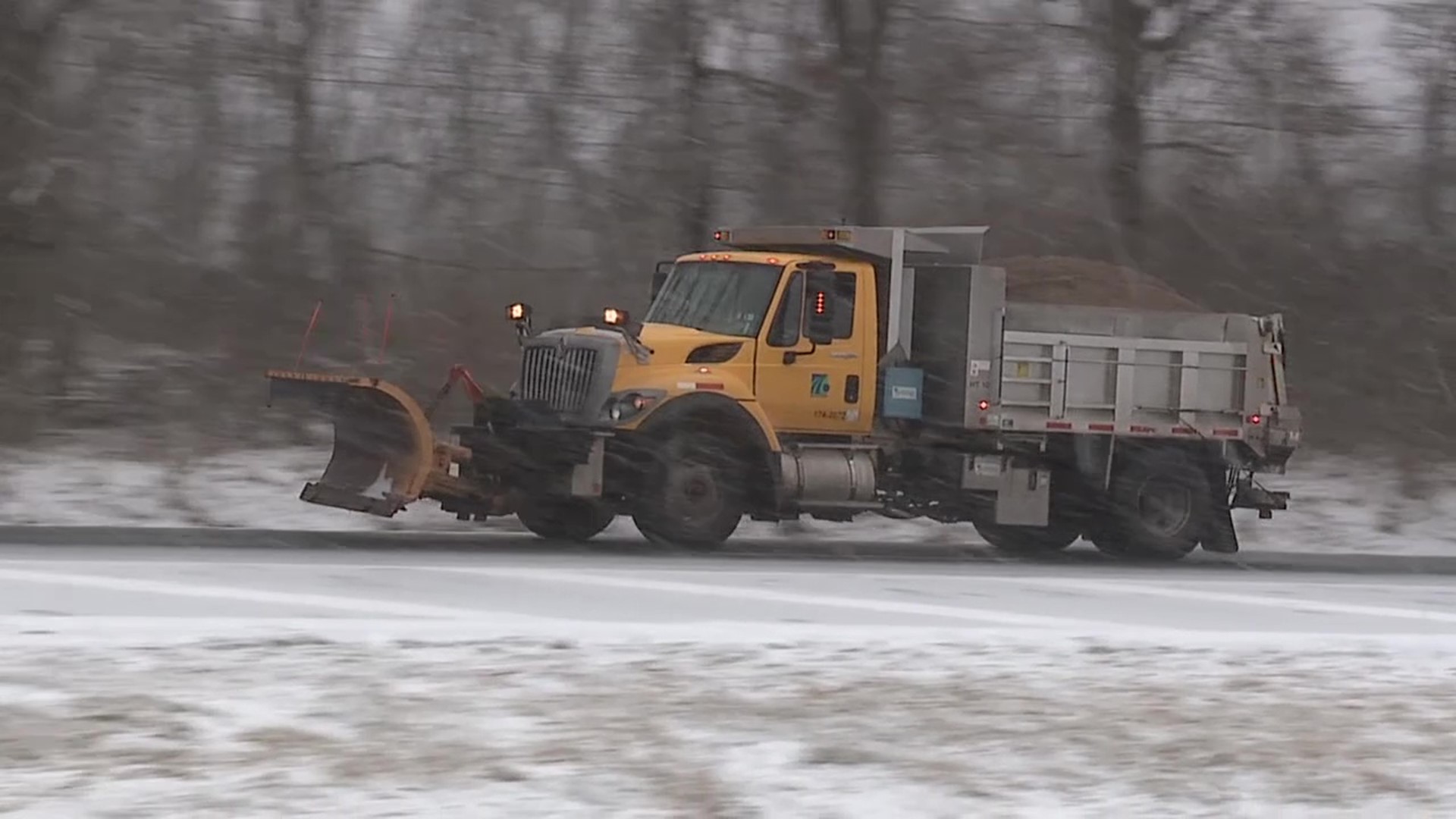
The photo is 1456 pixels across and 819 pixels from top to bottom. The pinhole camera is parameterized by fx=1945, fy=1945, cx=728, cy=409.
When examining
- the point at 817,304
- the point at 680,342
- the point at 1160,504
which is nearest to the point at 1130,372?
the point at 1160,504

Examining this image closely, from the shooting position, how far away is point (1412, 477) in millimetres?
22391

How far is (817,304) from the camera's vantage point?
16.4 m

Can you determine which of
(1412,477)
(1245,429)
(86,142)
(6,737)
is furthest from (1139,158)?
(6,737)

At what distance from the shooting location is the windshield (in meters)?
16.4

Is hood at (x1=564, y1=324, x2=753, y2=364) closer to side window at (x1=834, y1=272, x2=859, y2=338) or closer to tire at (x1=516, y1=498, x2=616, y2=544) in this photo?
side window at (x1=834, y1=272, x2=859, y2=338)

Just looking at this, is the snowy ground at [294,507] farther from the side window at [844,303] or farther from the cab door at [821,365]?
the side window at [844,303]

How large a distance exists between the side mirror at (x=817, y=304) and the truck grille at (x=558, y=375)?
1844mm

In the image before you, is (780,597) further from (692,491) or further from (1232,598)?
(692,491)

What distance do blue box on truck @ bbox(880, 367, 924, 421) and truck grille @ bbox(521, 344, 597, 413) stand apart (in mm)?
2640

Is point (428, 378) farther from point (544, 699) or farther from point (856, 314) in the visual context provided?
point (544, 699)

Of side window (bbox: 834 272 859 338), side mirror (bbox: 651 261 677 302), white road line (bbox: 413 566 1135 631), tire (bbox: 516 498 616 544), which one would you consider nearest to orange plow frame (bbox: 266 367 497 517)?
tire (bbox: 516 498 616 544)

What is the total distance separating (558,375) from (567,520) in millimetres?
1447

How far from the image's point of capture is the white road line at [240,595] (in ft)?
35.8

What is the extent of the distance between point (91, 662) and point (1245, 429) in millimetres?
11496
